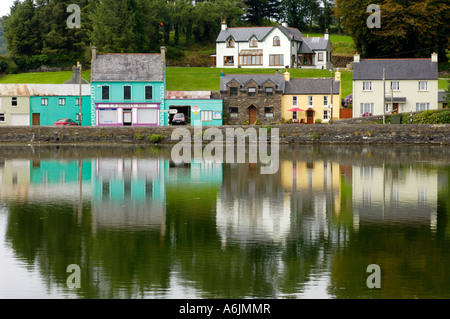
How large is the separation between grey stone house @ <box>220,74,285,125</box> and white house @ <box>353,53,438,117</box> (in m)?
7.52

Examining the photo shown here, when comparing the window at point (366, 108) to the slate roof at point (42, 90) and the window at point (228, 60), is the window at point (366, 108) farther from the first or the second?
the window at point (228, 60)

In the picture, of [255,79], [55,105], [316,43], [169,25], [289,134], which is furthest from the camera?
[169,25]

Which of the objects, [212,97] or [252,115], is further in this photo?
[252,115]

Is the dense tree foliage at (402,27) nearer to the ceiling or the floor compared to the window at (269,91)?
nearer to the ceiling

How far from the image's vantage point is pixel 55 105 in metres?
69.8

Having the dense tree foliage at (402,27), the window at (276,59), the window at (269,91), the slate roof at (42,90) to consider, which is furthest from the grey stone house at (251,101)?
the window at (276,59)

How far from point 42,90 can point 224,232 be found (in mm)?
51281

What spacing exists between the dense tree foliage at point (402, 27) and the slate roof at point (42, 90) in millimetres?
35439

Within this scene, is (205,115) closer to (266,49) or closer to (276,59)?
(276,59)

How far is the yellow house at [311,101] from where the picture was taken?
232ft

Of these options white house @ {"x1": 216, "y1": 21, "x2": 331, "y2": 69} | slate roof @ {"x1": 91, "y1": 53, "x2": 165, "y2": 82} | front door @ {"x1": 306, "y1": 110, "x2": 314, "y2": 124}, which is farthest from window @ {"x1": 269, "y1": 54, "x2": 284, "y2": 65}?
slate roof @ {"x1": 91, "y1": 53, "x2": 165, "y2": 82}

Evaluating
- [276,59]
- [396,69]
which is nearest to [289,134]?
[396,69]

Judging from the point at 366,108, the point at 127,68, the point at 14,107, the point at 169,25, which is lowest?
the point at 366,108

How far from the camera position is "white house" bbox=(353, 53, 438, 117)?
230 feet
